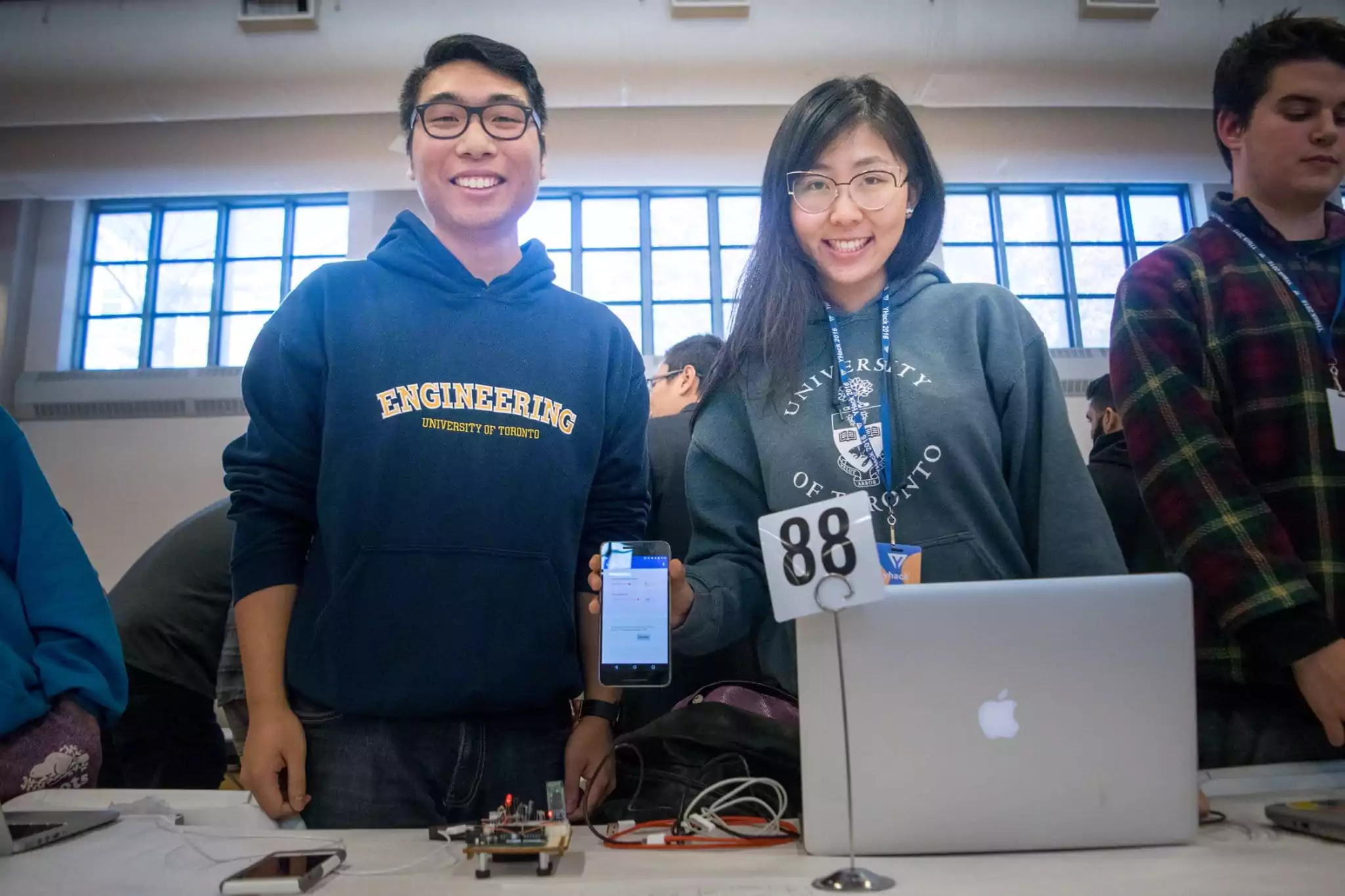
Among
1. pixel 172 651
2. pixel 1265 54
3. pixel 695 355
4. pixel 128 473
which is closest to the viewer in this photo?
pixel 1265 54

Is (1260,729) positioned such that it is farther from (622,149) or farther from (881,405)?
(622,149)

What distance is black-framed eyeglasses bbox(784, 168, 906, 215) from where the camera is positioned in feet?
3.97

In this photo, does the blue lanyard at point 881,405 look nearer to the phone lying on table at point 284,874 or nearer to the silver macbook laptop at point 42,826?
the phone lying on table at point 284,874

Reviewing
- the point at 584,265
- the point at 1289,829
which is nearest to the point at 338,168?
the point at 584,265

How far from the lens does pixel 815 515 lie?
79cm

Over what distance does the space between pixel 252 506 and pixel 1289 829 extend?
1.23 m

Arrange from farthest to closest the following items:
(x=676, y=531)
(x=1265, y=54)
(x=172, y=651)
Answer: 1. (x=172, y=651)
2. (x=676, y=531)
3. (x=1265, y=54)

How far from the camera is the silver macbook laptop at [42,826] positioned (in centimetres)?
84

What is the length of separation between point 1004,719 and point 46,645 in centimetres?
127

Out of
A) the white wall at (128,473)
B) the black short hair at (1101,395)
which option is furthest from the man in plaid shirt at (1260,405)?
the white wall at (128,473)

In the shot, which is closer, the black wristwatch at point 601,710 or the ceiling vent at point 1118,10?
the black wristwatch at point 601,710

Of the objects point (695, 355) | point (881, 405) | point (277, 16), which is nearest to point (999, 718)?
point (881, 405)

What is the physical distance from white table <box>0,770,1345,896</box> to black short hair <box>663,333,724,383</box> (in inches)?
68.1

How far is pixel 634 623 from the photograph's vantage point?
0.98 m
